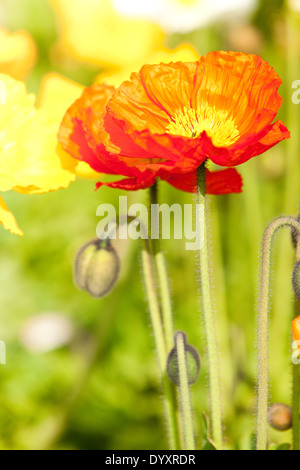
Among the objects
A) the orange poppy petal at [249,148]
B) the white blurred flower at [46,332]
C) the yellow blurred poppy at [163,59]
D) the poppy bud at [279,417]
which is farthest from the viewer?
the white blurred flower at [46,332]

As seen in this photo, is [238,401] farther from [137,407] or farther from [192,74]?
[192,74]

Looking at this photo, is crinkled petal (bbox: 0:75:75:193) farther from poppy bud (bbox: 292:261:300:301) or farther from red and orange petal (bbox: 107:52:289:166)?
poppy bud (bbox: 292:261:300:301)

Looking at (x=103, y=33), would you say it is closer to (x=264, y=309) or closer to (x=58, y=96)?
(x=58, y=96)

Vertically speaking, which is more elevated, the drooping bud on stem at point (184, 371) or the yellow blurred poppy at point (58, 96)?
the yellow blurred poppy at point (58, 96)

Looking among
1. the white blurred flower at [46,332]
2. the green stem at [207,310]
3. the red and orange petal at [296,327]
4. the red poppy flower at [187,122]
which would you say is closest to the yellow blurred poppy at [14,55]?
the red poppy flower at [187,122]

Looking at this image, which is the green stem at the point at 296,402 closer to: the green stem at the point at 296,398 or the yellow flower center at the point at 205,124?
the green stem at the point at 296,398

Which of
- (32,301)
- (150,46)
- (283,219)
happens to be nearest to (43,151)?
(283,219)
